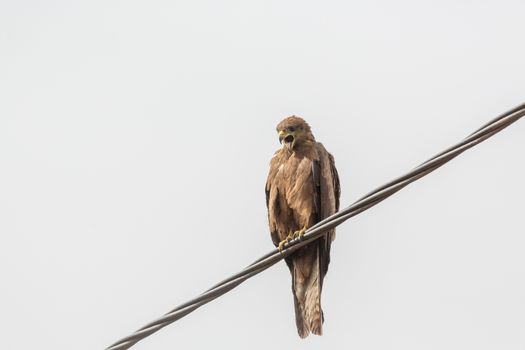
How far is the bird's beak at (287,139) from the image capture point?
8648mm

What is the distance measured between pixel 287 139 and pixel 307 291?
4.36 ft

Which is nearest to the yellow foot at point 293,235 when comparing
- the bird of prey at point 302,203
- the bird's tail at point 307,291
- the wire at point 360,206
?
the bird of prey at point 302,203

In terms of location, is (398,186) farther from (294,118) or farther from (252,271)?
(294,118)

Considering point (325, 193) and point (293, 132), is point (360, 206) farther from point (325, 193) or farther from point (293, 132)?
point (293, 132)

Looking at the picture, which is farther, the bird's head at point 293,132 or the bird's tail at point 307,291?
the bird's head at point 293,132

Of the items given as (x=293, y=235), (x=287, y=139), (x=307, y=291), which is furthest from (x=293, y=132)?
(x=307, y=291)

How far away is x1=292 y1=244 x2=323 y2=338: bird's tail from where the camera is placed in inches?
319

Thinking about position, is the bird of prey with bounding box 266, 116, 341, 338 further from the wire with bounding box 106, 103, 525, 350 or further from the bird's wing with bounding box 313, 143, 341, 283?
the wire with bounding box 106, 103, 525, 350

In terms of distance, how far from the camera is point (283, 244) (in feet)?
25.7

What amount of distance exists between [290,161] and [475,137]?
343 cm

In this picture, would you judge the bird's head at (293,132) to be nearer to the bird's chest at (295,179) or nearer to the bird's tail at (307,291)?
the bird's chest at (295,179)

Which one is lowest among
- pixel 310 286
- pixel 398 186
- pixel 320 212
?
pixel 398 186

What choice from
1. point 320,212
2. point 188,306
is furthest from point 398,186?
point 320,212

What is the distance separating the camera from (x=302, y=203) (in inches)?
331
